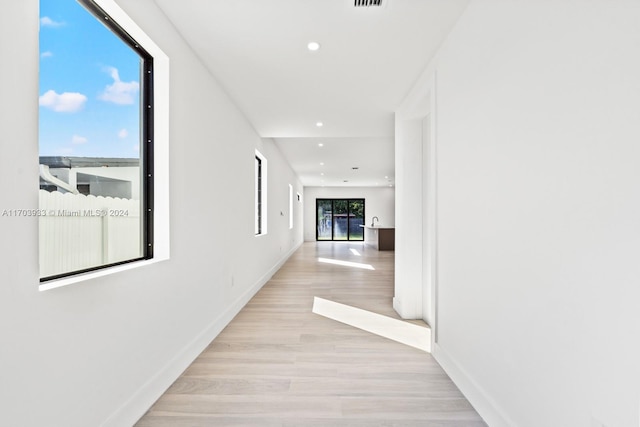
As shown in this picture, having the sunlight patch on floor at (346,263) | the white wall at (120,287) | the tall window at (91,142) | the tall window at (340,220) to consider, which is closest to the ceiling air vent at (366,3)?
the white wall at (120,287)

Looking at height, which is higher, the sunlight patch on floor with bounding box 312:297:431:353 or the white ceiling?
the white ceiling

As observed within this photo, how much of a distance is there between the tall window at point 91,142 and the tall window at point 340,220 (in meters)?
13.1

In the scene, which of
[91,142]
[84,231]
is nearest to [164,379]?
[84,231]

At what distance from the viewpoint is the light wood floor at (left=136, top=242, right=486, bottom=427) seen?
5.78ft

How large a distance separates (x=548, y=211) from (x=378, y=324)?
7.80 ft

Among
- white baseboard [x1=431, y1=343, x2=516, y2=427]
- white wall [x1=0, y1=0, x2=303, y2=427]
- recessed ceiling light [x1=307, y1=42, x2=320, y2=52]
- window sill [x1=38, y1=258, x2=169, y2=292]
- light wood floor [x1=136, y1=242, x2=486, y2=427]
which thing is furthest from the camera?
recessed ceiling light [x1=307, y1=42, x2=320, y2=52]

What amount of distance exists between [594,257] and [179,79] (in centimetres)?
252

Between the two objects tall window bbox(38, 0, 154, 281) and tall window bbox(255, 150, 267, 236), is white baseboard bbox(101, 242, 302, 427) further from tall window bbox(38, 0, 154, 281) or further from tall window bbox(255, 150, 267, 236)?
tall window bbox(255, 150, 267, 236)

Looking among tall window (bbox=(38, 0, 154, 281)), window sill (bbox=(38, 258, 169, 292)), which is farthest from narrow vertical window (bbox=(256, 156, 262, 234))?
window sill (bbox=(38, 258, 169, 292))

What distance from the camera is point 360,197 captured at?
14.8m

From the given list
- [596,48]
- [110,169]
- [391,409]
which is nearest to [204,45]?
[110,169]

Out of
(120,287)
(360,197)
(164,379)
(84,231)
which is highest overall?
(360,197)

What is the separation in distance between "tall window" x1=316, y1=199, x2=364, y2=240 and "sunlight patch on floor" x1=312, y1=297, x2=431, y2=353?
1096cm

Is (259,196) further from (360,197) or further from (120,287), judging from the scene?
(360,197)
